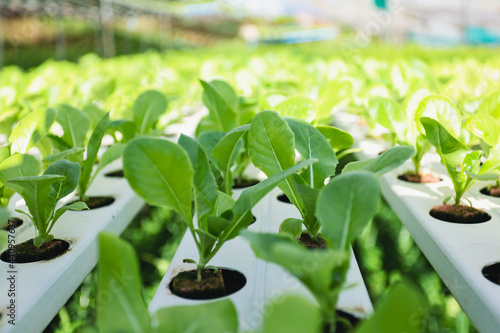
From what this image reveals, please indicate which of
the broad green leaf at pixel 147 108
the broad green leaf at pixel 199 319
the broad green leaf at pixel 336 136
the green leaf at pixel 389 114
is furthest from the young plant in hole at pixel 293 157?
the broad green leaf at pixel 147 108

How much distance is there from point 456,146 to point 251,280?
1.28ft

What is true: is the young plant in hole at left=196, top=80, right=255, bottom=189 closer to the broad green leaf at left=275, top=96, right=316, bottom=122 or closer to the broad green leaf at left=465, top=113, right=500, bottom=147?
the broad green leaf at left=275, top=96, right=316, bottom=122

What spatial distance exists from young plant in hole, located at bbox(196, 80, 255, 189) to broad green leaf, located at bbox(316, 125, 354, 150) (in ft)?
0.44

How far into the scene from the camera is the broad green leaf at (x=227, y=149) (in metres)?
0.61

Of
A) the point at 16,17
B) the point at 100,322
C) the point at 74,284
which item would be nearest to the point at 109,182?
the point at 74,284

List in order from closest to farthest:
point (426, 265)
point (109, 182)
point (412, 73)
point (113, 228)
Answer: point (113, 228) < point (109, 182) < point (426, 265) < point (412, 73)

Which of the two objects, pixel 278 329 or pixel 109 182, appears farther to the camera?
pixel 109 182

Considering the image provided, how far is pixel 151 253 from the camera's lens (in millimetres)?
1297

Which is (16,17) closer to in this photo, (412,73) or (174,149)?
(412,73)

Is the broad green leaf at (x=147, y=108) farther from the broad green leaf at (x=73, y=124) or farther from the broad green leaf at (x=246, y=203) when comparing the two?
the broad green leaf at (x=246, y=203)

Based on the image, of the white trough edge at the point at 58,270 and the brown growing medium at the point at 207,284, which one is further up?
the brown growing medium at the point at 207,284

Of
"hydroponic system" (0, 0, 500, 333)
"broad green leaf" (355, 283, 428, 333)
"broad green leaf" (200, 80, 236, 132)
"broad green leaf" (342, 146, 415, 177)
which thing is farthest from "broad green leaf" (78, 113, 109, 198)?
"broad green leaf" (355, 283, 428, 333)

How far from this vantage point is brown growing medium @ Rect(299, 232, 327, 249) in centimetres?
61

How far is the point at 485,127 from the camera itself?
75 cm
